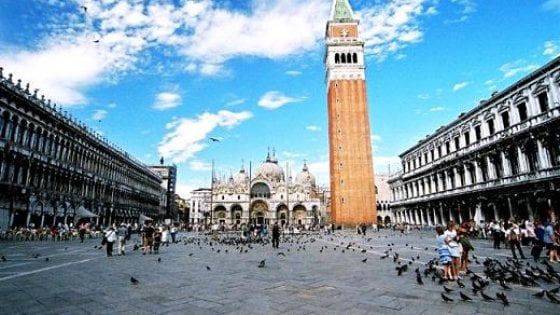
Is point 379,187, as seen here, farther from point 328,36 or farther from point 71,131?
point 71,131

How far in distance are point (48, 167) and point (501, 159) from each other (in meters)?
38.0

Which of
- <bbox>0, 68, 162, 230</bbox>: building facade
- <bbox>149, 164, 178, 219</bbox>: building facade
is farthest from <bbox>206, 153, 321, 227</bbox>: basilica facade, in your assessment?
<bbox>0, 68, 162, 230</bbox>: building facade

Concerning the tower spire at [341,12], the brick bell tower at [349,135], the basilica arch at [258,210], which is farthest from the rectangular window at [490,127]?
the basilica arch at [258,210]

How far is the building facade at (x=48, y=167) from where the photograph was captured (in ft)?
81.7

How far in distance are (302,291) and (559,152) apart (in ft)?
73.1

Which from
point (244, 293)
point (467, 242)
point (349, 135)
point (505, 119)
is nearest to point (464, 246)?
point (467, 242)

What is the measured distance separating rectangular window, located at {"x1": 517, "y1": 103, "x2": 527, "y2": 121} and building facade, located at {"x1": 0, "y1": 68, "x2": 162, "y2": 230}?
36.5 metres

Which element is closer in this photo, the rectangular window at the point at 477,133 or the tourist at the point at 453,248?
the tourist at the point at 453,248

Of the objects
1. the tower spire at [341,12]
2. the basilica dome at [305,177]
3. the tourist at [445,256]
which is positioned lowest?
the tourist at [445,256]

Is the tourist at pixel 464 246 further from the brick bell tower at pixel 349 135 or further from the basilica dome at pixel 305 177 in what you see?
the basilica dome at pixel 305 177

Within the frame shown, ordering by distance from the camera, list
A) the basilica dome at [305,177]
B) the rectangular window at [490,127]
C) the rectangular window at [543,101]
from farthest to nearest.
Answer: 1. the basilica dome at [305,177]
2. the rectangular window at [490,127]
3. the rectangular window at [543,101]

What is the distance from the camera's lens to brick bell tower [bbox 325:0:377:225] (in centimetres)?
4734

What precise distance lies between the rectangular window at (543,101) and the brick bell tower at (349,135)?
25943mm

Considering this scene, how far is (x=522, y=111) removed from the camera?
24.9 meters
